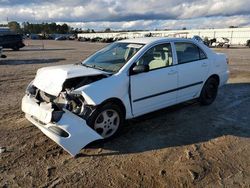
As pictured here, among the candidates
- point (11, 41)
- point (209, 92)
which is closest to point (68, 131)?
point (209, 92)

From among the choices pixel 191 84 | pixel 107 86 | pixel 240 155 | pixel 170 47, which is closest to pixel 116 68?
pixel 107 86

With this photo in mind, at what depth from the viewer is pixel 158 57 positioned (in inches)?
232

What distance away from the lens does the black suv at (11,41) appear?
99.2 feet

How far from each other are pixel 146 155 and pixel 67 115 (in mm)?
1334

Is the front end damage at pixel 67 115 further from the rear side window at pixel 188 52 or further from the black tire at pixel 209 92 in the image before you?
the black tire at pixel 209 92

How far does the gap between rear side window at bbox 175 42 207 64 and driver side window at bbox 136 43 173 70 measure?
0.94 ft

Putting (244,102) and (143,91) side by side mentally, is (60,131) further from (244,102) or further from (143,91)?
(244,102)

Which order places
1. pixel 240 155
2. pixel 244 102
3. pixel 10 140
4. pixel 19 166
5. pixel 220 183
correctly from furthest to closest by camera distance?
pixel 244 102
pixel 10 140
pixel 240 155
pixel 19 166
pixel 220 183

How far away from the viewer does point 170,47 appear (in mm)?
6152

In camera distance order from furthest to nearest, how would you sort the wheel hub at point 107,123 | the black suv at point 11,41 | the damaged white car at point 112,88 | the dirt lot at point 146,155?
the black suv at point 11,41 < the wheel hub at point 107,123 < the damaged white car at point 112,88 < the dirt lot at point 146,155

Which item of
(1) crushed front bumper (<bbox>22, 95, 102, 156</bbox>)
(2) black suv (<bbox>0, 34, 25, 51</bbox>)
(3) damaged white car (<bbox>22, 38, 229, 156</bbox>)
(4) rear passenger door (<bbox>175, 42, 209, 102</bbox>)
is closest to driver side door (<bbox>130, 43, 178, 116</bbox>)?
(3) damaged white car (<bbox>22, 38, 229, 156</bbox>)

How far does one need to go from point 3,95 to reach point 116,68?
450cm

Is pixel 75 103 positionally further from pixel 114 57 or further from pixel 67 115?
pixel 114 57

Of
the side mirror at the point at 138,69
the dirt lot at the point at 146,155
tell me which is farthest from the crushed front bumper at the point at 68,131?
the side mirror at the point at 138,69
